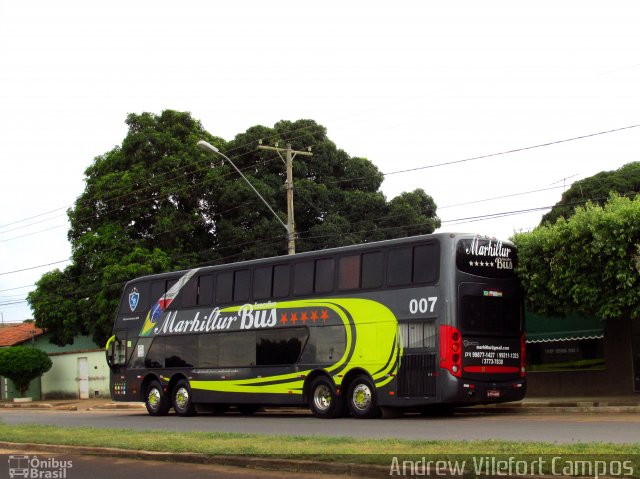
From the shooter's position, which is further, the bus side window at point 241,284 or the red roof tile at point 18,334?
the red roof tile at point 18,334

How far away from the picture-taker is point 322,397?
21359 millimetres

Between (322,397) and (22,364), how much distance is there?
28.2 metres

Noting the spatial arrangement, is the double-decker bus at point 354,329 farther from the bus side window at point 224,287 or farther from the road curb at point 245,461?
the road curb at point 245,461

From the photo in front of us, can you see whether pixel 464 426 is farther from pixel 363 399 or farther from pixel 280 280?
pixel 280 280

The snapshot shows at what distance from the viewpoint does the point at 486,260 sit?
20.0m

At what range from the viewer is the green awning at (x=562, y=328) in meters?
24.4

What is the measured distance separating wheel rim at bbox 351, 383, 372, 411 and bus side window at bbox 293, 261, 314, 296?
8.82 ft

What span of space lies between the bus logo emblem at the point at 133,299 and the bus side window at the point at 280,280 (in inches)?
245

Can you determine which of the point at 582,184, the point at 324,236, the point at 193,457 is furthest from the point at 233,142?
the point at 193,457

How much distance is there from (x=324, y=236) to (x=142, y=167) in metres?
9.55

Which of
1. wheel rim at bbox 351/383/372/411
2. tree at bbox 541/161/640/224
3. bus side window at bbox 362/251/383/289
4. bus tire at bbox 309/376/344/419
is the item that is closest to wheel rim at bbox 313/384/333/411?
bus tire at bbox 309/376/344/419

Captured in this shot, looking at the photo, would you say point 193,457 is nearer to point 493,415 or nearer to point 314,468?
point 314,468

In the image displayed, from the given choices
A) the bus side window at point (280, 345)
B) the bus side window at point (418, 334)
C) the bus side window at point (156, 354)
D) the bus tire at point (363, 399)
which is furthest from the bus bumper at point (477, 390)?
the bus side window at point (156, 354)

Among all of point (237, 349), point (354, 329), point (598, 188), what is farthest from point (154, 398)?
point (598, 188)
